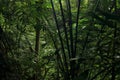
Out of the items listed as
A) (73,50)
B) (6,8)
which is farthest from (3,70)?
(6,8)

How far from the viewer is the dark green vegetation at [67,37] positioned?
5.63 ft

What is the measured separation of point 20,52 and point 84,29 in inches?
50.9

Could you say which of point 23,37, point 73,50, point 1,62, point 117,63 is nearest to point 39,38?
point 23,37

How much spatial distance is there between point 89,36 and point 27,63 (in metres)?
0.91

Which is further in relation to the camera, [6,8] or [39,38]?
[39,38]

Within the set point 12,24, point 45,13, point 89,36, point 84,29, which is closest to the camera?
point 84,29

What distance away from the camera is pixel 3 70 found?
1778 millimetres

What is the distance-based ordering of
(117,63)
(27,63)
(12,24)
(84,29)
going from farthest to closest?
(12,24) < (27,63) < (84,29) < (117,63)

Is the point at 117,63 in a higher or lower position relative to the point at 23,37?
higher

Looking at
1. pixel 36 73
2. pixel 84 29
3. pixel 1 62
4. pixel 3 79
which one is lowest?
pixel 36 73

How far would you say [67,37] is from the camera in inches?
80.6

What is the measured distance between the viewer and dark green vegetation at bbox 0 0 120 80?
1.72 meters

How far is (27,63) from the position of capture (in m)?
2.63

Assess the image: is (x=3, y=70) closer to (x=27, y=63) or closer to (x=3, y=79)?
(x=3, y=79)
